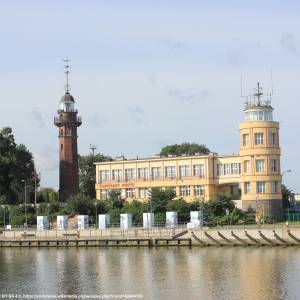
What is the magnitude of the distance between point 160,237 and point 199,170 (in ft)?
86.0

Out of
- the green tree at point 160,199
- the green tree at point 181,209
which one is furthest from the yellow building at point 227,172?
the green tree at point 181,209

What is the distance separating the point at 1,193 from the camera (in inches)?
5084

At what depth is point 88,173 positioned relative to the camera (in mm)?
153375

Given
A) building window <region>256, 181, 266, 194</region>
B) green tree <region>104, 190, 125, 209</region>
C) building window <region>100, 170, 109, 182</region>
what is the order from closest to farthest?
building window <region>256, 181, 266, 194</region>, green tree <region>104, 190, 125, 209</region>, building window <region>100, 170, 109, 182</region>

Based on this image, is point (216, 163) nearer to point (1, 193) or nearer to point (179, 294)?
point (1, 193)

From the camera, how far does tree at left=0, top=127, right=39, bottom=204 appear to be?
127812mm

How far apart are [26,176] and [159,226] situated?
119 ft

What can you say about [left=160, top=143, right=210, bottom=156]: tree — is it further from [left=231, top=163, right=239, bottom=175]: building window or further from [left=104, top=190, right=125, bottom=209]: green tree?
[left=231, top=163, right=239, bottom=175]: building window

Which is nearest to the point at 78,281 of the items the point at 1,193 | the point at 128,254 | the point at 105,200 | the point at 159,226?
the point at 128,254

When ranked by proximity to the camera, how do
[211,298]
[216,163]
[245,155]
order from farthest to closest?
[216,163] → [245,155] → [211,298]

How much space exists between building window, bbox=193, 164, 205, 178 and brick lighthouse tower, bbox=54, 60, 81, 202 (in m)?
23.4

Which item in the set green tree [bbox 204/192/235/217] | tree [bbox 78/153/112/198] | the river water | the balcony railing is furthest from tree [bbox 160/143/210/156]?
the river water

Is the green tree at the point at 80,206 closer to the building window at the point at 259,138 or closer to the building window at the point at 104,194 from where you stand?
the building window at the point at 104,194

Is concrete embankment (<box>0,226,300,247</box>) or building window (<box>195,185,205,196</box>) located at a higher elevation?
building window (<box>195,185,205,196</box>)
